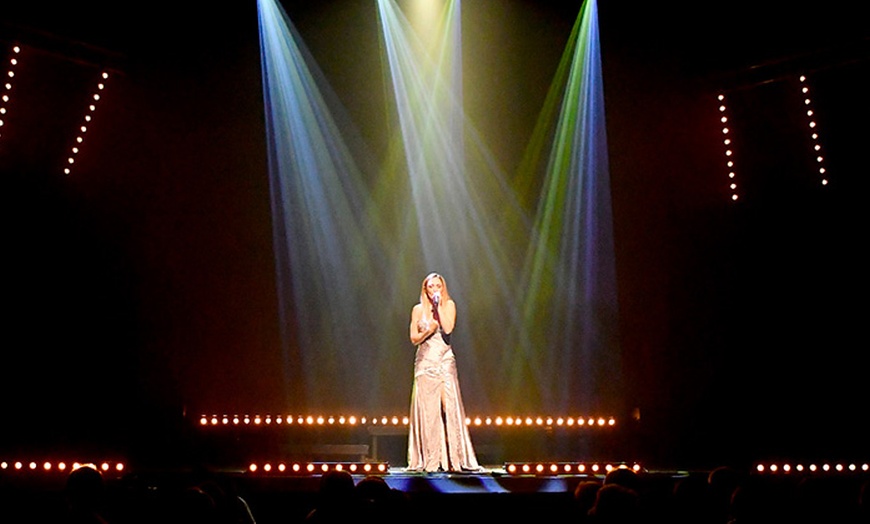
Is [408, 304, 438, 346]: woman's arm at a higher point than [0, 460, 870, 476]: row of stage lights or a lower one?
higher

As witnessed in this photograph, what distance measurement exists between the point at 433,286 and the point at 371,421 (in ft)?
6.24

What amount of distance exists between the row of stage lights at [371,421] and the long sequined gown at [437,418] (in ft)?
4.29

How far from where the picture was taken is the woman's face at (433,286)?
24.4ft

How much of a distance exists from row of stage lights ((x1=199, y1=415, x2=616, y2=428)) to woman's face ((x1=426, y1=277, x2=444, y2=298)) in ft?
5.84

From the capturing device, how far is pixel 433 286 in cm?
746

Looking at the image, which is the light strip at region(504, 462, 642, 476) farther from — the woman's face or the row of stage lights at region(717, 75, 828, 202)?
the row of stage lights at region(717, 75, 828, 202)

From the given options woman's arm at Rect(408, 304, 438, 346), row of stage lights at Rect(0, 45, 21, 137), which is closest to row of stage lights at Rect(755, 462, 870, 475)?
woman's arm at Rect(408, 304, 438, 346)

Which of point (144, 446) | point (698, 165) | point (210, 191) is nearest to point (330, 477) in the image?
point (144, 446)

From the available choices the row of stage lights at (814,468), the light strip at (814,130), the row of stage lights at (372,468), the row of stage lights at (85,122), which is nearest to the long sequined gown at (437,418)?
the row of stage lights at (372,468)

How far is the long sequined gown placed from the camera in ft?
23.8

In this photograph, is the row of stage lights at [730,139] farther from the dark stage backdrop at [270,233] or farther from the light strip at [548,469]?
the light strip at [548,469]

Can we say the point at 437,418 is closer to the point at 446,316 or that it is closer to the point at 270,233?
the point at 446,316

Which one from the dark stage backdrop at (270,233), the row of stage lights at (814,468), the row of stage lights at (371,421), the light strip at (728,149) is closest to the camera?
the row of stage lights at (814,468)

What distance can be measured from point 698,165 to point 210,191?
5090 mm
